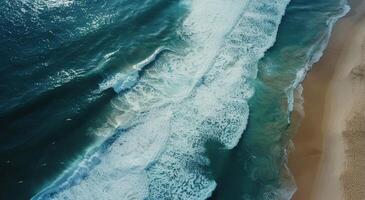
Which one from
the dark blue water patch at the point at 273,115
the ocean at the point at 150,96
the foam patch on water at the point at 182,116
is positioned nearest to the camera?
the foam patch on water at the point at 182,116

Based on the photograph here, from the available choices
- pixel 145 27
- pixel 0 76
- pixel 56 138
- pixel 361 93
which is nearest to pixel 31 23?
pixel 0 76

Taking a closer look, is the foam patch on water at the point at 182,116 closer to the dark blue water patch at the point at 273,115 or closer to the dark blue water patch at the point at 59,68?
the dark blue water patch at the point at 273,115

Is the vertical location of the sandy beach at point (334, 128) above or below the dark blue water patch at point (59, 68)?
below

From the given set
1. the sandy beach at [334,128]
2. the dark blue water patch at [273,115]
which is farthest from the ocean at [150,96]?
the sandy beach at [334,128]

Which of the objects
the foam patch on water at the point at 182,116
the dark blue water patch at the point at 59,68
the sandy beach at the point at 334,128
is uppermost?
the dark blue water patch at the point at 59,68

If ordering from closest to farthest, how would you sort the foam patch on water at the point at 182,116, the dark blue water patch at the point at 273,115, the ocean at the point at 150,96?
the foam patch on water at the point at 182,116
the ocean at the point at 150,96
the dark blue water patch at the point at 273,115

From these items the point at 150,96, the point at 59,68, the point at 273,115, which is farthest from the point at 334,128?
the point at 59,68
